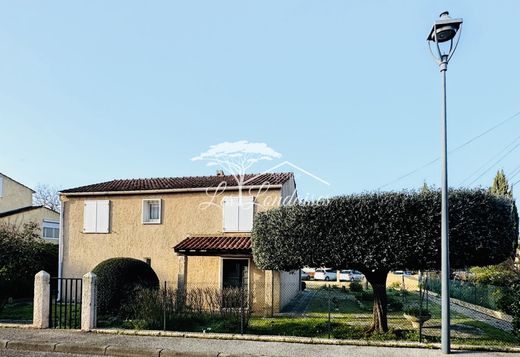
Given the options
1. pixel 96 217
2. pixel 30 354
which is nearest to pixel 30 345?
pixel 30 354

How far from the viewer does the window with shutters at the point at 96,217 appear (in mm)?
18516

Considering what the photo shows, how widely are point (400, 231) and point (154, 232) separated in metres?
11.1

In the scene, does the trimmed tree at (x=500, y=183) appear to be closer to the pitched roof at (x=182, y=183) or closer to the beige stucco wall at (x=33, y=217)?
the pitched roof at (x=182, y=183)

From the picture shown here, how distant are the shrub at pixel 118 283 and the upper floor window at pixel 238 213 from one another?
4098 mm

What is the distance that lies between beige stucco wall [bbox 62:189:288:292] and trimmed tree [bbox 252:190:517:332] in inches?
211

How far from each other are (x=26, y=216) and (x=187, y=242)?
13279 millimetres

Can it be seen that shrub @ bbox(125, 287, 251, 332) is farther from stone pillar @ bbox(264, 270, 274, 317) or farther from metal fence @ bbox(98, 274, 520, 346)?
stone pillar @ bbox(264, 270, 274, 317)

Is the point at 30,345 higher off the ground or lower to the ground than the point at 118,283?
lower

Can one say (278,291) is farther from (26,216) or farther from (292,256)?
(26,216)

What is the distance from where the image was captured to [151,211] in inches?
724

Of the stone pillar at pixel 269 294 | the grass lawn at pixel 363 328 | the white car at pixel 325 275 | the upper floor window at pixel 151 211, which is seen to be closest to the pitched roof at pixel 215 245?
the stone pillar at pixel 269 294

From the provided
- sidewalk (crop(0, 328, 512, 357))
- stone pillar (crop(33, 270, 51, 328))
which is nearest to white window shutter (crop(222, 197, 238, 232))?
sidewalk (crop(0, 328, 512, 357))

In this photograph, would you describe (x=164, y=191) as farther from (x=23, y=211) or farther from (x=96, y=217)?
(x=23, y=211)

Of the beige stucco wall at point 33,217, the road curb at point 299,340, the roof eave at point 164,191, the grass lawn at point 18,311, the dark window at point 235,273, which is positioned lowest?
the grass lawn at point 18,311
